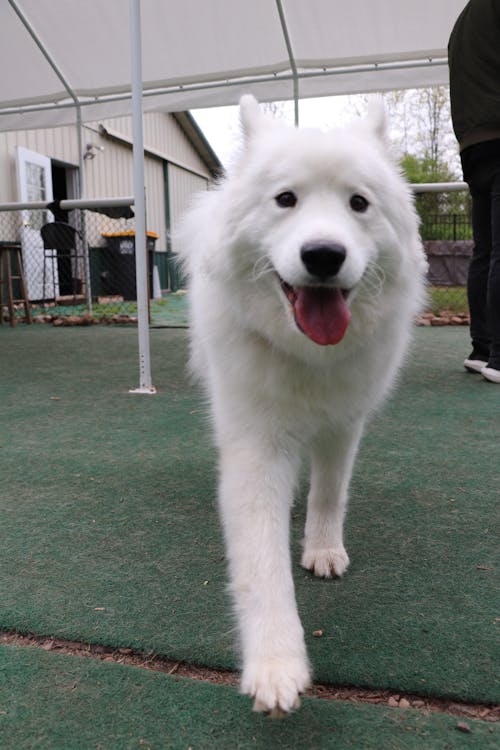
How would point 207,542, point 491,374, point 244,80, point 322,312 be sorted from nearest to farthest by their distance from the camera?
point 322,312 < point 207,542 < point 491,374 < point 244,80

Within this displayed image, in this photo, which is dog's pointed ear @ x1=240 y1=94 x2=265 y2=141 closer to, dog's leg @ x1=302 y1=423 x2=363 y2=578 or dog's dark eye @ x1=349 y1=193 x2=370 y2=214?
dog's dark eye @ x1=349 y1=193 x2=370 y2=214

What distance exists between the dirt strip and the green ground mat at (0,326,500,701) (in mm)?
21

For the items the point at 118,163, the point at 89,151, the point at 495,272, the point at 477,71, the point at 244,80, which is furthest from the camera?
the point at 118,163

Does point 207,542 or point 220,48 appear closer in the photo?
point 207,542

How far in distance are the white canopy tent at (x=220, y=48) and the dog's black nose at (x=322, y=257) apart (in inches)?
248

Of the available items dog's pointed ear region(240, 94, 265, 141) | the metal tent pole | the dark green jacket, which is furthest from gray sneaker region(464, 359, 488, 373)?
dog's pointed ear region(240, 94, 265, 141)

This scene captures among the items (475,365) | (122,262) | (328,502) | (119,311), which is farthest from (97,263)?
(328,502)

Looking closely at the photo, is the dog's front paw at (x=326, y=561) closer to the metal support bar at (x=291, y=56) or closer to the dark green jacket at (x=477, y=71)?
the dark green jacket at (x=477, y=71)

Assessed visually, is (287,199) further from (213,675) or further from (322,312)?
(213,675)

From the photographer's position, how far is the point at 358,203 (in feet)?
5.42

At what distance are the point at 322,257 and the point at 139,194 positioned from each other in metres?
3.02

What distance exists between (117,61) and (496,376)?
19.6 ft

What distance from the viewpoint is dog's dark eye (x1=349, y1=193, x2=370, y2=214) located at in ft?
5.39

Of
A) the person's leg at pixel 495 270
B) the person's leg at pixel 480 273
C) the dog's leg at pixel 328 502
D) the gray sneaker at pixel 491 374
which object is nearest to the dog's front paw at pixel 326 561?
the dog's leg at pixel 328 502
